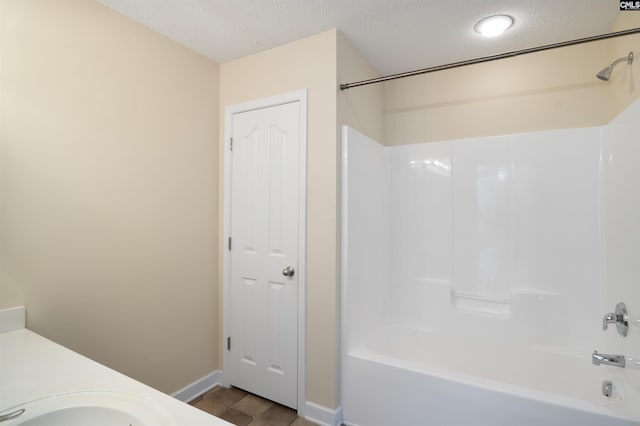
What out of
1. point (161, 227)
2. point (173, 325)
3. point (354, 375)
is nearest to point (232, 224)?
point (161, 227)

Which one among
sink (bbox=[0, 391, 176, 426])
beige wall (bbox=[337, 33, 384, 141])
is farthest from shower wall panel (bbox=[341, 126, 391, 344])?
sink (bbox=[0, 391, 176, 426])

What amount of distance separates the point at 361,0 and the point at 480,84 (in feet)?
4.25

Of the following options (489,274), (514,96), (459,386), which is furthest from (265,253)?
(514,96)

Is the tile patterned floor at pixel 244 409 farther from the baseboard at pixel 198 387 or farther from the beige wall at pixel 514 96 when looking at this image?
the beige wall at pixel 514 96

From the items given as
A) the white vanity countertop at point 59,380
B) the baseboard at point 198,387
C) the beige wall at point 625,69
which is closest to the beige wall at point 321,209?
the baseboard at point 198,387

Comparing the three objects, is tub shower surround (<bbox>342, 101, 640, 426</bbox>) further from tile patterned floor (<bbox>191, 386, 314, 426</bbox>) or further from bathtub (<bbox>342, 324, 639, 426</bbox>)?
tile patterned floor (<bbox>191, 386, 314, 426</bbox>)

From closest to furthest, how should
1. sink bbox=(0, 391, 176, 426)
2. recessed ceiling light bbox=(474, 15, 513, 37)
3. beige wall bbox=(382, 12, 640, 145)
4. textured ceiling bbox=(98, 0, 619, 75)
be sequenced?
sink bbox=(0, 391, 176, 426), textured ceiling bbox=(98, 0, 619, 75), recessed ceiling light bbox=(474, 15, 513, 37), beige wall bbox=(382, 12, 640, 145)

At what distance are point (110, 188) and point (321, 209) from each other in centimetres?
127

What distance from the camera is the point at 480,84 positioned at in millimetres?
2518

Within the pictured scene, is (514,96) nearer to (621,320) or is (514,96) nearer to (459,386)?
(621,320)

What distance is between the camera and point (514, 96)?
7.90 ft

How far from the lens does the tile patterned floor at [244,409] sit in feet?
6.75

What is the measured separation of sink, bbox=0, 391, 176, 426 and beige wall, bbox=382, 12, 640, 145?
2.58 meters

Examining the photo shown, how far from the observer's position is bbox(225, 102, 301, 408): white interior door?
2.20 m
